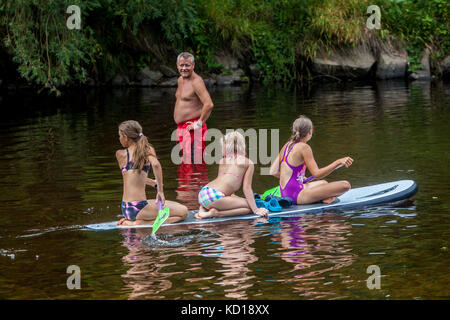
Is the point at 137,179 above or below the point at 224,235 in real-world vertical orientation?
above

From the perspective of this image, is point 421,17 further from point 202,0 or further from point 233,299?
point 233,299

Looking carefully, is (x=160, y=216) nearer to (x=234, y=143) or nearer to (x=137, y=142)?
(x=137, y=142)

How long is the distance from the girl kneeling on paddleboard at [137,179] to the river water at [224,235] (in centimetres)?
20

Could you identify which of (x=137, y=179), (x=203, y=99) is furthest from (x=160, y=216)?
(x=203, y=99)

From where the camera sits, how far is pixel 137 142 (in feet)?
24.5

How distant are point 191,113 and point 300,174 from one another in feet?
11.4

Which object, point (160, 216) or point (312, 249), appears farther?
point (160, 216)

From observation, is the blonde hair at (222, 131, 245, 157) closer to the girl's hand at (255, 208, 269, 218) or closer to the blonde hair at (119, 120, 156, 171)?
the girl's hand at (255, 208, 269, 218)

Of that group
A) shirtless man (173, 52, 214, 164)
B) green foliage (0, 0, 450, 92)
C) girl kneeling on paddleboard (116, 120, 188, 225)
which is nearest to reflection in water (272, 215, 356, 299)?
girl kneeling on paddleboard (116, 120, 188, 225)

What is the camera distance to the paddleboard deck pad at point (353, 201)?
771 centimetres

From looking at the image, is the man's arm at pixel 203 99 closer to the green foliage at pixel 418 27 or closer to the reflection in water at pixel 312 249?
the reflection in water at pixel 312 249

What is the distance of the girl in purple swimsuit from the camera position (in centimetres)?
800

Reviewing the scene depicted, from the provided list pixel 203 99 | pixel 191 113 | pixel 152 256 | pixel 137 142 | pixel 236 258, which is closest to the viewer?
pixel 236 258

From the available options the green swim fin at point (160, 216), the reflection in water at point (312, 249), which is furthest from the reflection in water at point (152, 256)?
the reflection in water at point (312, 249)
